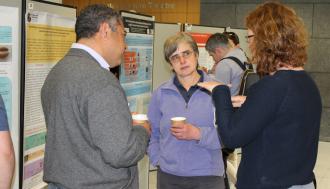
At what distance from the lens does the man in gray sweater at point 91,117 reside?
1.63 meters

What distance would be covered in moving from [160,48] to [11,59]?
9.11 feet

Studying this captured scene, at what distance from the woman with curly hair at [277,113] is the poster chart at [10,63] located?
1017mm

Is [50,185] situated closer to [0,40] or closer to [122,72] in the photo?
[0,40]

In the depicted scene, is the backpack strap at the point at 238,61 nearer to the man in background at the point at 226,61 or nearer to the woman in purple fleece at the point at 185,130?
the man in background at the point at 226,61

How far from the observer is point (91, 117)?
5.32ft

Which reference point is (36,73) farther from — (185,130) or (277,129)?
(277,129)

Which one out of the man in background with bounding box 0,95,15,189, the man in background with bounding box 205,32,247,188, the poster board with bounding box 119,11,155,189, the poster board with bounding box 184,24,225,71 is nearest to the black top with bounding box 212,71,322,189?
the man in background with bounding box 0,95,15,189

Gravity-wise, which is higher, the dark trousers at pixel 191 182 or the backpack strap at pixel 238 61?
the backpack strap at pixel 238 61

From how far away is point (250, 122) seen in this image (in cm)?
167

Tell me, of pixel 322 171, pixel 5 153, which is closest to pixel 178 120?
pixel 5 153

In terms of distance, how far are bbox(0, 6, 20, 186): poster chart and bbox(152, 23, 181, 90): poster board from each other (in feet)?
8.74

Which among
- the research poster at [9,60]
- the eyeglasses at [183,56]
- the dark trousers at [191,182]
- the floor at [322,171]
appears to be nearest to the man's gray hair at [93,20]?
the research poster at [9,60]

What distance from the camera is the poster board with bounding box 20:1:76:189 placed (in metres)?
2.22

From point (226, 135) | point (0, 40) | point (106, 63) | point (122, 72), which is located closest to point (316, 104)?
point (226, 135)
